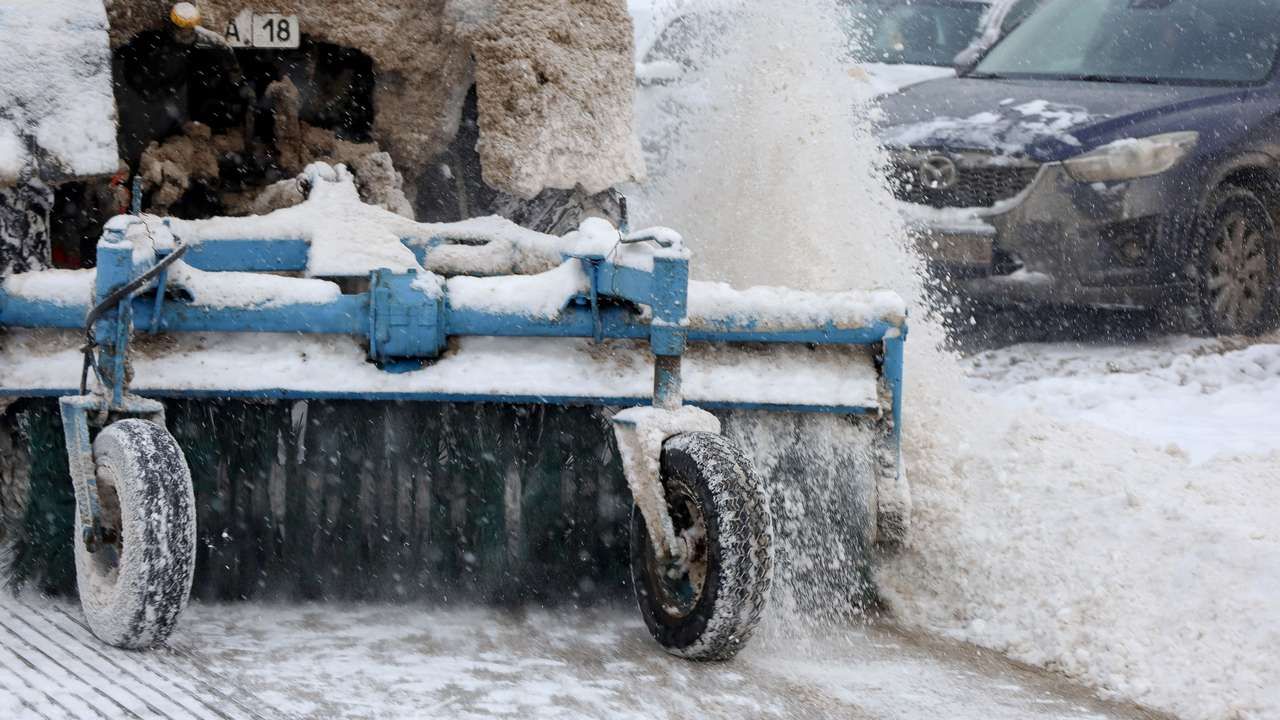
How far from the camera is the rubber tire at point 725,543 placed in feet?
10.2

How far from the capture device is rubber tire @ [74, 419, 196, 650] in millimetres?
3059

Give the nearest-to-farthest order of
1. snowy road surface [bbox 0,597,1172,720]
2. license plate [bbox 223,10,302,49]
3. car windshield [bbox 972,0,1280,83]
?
1. snowy road surface [bbox 0,597,1172,720]
2. license plate [bbox 223,10,302,49]
3. car windshield [bbox 972,0,1280,83]

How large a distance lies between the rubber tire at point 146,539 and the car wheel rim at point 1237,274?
5.49 m

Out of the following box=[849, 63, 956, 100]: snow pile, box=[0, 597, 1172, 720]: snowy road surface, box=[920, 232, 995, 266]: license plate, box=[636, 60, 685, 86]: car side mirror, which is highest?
box=[849, 63, 956, 100]: snow pile

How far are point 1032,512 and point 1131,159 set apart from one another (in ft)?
11.0

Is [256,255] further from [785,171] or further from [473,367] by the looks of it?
[785,171]

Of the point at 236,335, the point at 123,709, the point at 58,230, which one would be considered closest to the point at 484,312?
the point at 236,335

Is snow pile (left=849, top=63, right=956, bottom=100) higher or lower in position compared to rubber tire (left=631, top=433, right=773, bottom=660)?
higher

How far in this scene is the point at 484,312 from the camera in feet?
11.5

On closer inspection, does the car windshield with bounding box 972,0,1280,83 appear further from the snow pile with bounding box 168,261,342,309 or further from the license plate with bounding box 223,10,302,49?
the snow pile with bounding box 168,261,342,309

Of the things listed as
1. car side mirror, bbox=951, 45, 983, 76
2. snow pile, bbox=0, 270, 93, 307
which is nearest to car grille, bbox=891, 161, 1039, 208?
car side mirror, bbox=951, 45, 983, 76

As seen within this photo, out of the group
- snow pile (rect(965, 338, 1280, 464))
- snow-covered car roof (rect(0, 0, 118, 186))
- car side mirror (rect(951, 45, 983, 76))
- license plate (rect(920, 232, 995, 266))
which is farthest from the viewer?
car side mirror (rect(951, 45, 983, 76))

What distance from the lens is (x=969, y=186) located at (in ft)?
25.4

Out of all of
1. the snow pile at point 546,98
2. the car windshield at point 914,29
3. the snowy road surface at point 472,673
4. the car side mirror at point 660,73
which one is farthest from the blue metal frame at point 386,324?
the car windshield at point 914,29
